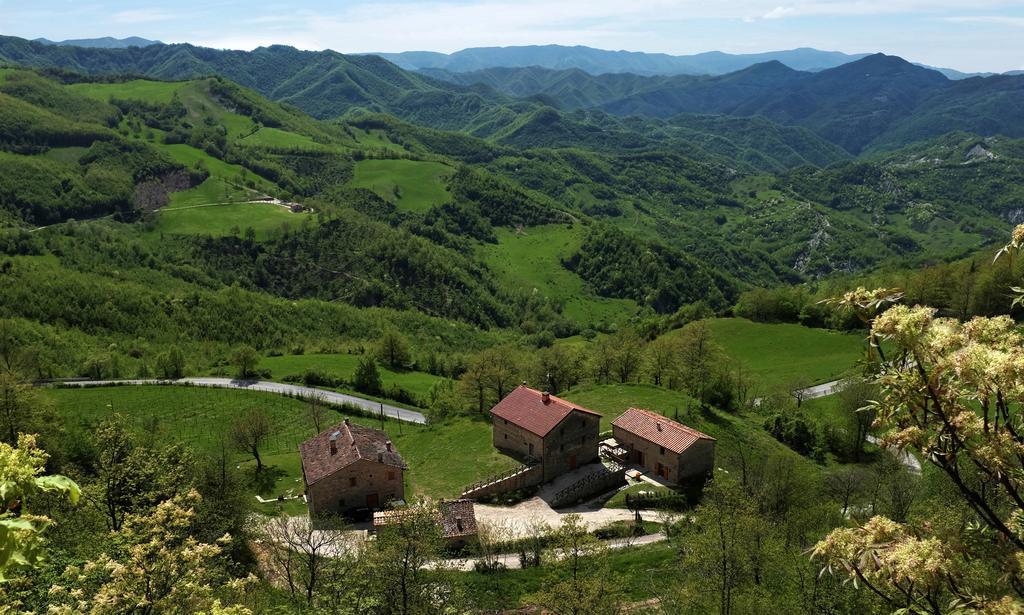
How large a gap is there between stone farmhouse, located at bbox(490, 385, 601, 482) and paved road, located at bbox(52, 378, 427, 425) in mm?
35452

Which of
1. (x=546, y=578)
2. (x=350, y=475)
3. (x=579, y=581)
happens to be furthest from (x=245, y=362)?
(x=579, y=581)

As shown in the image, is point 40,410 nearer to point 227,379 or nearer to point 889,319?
point 227,379

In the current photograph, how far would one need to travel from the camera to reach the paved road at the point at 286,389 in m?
106

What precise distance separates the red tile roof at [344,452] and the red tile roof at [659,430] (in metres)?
25.2

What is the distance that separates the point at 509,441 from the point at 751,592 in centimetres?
3912

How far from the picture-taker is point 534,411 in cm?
6831

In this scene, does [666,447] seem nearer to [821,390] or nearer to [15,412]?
[15,412]

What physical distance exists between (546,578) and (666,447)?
1108 inches

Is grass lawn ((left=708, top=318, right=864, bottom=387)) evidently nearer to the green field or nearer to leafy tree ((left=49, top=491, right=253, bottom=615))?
the green field

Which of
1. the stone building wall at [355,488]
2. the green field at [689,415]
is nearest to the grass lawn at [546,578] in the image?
the stone building wall at [355,488]

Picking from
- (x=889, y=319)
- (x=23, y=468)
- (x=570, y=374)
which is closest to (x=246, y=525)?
(x=23, y=468)

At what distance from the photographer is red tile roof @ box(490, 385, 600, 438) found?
6562 cm

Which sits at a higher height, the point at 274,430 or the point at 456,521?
the point at 456,521

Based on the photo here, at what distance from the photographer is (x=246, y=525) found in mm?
48844
